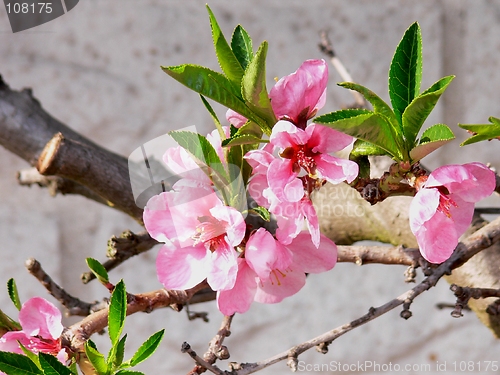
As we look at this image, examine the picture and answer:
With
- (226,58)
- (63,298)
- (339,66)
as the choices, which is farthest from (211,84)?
(339,66)

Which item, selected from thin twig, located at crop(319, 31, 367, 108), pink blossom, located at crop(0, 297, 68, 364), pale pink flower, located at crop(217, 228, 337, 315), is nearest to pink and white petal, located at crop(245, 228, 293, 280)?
pale pink flower, located at crop(217, 228, 337, 315)

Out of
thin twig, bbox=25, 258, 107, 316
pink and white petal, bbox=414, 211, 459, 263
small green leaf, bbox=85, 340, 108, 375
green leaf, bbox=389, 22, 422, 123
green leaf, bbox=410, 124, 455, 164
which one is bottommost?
thin twig, bbox=25, 258, 107, 316

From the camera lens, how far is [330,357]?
79 cm

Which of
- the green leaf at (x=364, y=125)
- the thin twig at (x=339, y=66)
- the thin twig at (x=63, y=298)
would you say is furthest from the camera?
the thin twig at (x=339, y=66)

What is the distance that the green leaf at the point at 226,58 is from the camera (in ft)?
0.88

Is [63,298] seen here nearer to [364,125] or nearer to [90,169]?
[90,169]

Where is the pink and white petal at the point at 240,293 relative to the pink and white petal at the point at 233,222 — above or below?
below

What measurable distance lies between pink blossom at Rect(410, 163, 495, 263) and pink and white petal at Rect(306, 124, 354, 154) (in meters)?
0.04

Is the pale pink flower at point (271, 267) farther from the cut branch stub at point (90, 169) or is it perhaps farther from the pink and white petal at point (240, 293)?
the cut branch stub at point (90, 169)

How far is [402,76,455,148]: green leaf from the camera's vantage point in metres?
0.24

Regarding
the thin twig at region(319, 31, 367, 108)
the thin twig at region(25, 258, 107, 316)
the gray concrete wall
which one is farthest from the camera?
the gray concrete wall

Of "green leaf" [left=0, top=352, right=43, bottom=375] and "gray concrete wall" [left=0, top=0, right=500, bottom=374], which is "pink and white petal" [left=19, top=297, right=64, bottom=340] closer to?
"green leaf" [left=0, top=352, right=43, bottom=375]

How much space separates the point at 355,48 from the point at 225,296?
54cm

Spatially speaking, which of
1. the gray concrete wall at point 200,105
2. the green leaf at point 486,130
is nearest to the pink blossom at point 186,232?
the green leaf at point 486,130
